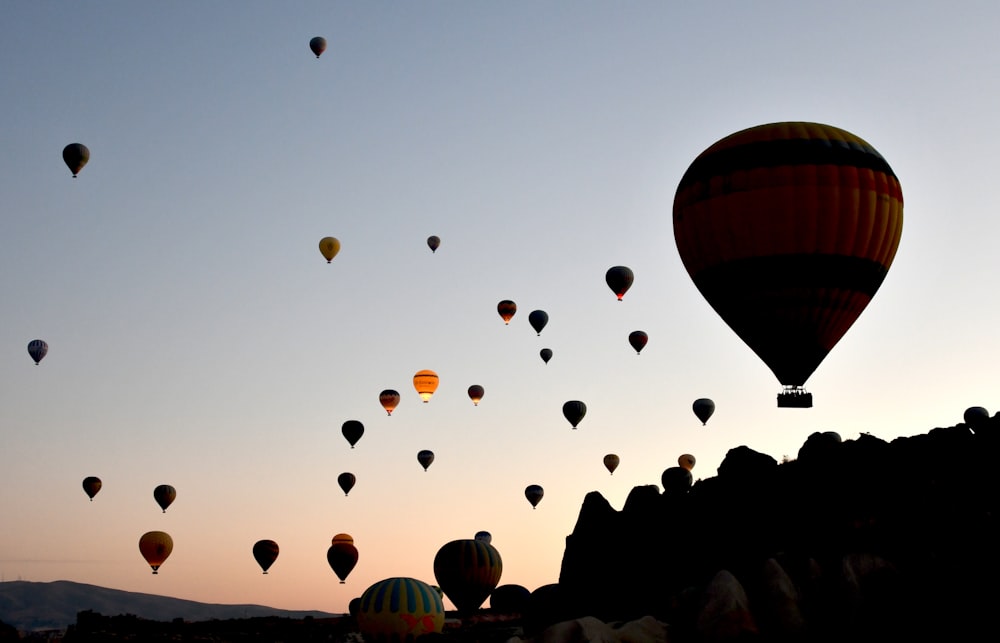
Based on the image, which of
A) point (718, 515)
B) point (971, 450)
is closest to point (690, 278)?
point (718, 515)

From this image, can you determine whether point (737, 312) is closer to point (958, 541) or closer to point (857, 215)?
point (857, 215)

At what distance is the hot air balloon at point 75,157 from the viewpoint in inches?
2800

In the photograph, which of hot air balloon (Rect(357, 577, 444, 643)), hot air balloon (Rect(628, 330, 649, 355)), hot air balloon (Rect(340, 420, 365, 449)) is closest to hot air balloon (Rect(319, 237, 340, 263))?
hot air balloon (Rect(340, 420, 365, 449))

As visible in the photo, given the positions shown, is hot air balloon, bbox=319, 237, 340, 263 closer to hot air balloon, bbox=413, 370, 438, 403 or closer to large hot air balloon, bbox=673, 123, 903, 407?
hot air balloon, bbox=413, 370, 438, 403

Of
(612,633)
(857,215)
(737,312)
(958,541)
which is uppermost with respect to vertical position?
(857,215)

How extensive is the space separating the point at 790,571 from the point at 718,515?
7.66m

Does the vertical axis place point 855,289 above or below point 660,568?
above

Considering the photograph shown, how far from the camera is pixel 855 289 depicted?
154 ft

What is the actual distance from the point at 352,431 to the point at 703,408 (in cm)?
2375

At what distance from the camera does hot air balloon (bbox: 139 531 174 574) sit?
78438mm

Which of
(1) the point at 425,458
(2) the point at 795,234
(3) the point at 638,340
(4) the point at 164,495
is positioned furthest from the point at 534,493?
(2) the point at 795,234

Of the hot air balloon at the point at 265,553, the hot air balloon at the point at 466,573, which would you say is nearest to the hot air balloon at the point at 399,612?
the hot air balloon at the point at 466,573

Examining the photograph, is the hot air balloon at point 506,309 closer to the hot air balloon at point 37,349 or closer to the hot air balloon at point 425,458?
the hot air balloon at point 425,458

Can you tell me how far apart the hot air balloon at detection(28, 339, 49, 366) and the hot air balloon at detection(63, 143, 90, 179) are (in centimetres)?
1465
